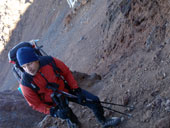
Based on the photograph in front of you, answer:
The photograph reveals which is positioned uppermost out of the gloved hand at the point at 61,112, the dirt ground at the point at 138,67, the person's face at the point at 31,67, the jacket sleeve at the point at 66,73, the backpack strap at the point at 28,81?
the person's face at the point at 31,67

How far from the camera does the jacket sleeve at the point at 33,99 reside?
3.78 m

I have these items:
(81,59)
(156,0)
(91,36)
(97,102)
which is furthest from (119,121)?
(91,36)

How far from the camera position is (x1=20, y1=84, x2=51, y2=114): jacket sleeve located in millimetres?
3777

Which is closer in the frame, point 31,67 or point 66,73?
point 31,67

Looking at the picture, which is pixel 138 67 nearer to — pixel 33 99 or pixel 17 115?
pixel 33 99

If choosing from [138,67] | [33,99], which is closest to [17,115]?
[33,99]

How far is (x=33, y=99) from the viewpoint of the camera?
3846 millimetres

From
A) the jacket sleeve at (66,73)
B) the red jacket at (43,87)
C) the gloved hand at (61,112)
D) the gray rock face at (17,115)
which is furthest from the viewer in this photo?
the gray rock face at (17,115)

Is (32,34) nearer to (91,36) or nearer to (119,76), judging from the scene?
(91,36)

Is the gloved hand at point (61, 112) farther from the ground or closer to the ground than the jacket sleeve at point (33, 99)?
closer to the ground

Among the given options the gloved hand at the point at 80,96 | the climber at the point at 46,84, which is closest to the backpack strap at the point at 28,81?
the climber at the point at 46,84

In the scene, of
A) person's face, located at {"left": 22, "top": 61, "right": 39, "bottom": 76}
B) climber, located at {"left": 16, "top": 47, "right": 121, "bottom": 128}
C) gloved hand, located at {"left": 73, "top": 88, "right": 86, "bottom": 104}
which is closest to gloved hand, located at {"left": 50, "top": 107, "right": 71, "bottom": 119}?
climber, located at {"left": 16, "top": 47, "right": 121, "bottom": 128}

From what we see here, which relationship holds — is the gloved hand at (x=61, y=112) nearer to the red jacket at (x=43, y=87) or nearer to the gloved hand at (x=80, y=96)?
the red jacket at (x=43, y=87)

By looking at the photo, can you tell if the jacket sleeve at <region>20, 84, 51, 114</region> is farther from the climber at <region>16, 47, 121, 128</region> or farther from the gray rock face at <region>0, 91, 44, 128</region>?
the gray rock face at <region>0, 91, 44, 128</region>
